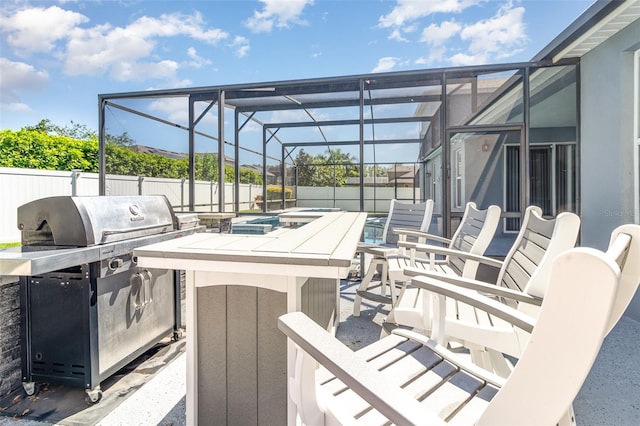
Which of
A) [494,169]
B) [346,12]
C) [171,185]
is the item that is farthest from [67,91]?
[494,169]

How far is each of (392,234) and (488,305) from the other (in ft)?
10.3

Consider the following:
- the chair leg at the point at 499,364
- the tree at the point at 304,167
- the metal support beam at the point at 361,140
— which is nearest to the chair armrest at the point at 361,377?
the chair leg at the point at 499,364

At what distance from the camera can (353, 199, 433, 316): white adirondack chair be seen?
3.54 m

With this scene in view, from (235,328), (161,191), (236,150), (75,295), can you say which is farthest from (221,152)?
(235,328)

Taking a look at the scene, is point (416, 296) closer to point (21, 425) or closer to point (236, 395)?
point (236, 395)

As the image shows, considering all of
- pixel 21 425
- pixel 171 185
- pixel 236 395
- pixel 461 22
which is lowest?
pixel 21 425

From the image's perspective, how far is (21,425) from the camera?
177cm

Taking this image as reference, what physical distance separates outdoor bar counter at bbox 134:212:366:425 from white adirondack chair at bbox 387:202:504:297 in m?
1.16

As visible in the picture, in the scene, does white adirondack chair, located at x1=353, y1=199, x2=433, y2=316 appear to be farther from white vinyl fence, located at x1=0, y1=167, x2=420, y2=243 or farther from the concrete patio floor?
the concrete patio floor

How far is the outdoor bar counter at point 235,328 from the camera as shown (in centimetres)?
145

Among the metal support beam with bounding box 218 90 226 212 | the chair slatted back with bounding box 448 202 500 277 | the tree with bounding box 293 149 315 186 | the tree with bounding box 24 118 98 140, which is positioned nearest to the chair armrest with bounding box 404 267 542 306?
the chair slatted back with bounding box 448 202 500 277

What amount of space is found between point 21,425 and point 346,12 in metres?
7.56

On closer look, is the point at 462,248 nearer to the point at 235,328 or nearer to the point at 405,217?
the point at 405,217

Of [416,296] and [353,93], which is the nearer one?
[416,296]
